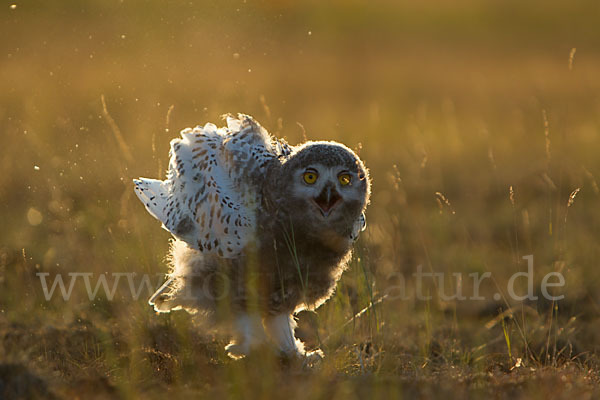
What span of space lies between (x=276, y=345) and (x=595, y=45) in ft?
62.3

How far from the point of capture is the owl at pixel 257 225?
4613mm

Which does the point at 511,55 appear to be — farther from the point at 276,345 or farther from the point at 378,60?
the point at 276,345

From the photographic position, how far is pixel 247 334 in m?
5.04

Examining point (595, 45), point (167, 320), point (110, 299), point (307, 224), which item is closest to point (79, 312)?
point (110, 299)

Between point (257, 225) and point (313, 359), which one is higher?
point (257, 225)


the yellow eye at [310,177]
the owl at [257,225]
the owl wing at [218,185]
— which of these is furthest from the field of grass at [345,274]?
the yellow eye at [310,177]

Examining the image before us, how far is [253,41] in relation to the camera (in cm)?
665

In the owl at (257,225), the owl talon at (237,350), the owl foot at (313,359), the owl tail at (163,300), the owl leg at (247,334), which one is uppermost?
the owl at (257,225)

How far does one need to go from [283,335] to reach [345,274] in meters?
1.84

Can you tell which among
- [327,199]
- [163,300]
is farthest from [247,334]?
[327,199]

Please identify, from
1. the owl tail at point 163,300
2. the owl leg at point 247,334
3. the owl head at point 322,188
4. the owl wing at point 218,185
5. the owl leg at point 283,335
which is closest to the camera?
the owl head at point 322,188

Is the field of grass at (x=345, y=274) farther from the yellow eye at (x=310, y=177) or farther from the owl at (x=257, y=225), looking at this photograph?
the yellow eye at (x=310, y=177)

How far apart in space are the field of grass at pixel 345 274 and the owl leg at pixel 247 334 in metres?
0.09

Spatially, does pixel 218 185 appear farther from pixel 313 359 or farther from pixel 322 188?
pixel 313 359
